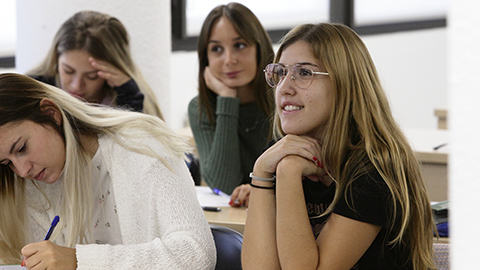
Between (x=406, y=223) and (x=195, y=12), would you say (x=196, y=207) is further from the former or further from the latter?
(x=195, y=12)

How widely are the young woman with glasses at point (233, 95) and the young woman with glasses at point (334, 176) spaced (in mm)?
915

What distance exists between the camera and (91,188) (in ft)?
4.61

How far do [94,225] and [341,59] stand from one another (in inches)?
29.7

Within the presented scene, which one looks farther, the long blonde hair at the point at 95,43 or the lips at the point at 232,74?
the long blonde hair at the point at 95,43

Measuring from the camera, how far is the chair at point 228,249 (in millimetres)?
1304

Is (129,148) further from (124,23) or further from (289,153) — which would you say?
(124,23)

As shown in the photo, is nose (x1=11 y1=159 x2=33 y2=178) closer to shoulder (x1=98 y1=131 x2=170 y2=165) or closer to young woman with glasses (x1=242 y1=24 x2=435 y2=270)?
shoulder (x1=98 y1=131 x2=170 y2=165)

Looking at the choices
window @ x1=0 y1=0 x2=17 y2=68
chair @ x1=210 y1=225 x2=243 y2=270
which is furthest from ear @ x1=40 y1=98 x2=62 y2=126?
window @ x1=0 y1=0 x2=17 y2=68

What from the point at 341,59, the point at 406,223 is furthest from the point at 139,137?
the point at 406,223

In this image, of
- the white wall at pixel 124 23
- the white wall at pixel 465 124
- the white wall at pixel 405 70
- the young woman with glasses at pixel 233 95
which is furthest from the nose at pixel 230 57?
the white wall at pixel 405 70

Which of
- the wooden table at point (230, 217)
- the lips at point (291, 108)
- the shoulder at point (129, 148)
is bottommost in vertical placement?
the wooden table at point (230, 217)

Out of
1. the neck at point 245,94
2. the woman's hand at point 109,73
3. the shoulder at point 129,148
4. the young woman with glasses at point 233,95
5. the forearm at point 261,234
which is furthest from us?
the woman's hand at point 109,73

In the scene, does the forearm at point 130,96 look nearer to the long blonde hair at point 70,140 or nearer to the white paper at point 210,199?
the white paper at point 210,199

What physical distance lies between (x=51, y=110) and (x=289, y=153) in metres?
0.59
